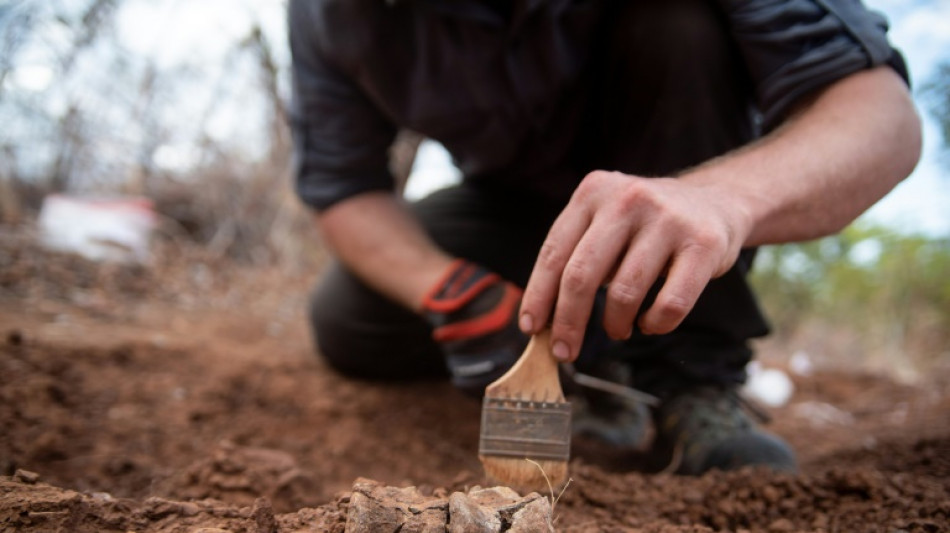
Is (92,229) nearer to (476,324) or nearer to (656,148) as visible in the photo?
(476,324)

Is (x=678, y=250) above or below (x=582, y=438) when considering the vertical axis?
above

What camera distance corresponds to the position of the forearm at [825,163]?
0.97 metres

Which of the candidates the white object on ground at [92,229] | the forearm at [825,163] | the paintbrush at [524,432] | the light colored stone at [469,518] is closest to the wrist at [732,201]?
the forearm at [825,163]

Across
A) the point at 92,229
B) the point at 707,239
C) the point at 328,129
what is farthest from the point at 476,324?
the point at 92,229

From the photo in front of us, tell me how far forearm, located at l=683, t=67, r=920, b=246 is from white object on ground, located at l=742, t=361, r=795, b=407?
64.6 inches

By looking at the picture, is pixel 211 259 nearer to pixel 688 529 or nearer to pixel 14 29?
pixel 14 29

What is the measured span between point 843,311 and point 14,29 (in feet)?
17.9

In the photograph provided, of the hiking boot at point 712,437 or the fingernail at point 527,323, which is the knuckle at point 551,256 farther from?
the hiking boot at point 712,437

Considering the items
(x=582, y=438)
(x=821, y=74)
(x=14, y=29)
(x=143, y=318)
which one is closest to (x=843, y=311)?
(x=582, y=438)

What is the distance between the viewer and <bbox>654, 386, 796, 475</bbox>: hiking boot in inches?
51.6

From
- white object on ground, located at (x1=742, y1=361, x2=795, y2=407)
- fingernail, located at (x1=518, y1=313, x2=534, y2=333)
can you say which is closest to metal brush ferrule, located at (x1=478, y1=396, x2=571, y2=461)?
fingernail, located at (x1=518, y1=313, x2=534, y2=333)

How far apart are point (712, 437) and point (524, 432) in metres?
0.66

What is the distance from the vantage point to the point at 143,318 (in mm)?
2410

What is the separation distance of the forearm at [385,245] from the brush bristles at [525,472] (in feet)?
2.03
